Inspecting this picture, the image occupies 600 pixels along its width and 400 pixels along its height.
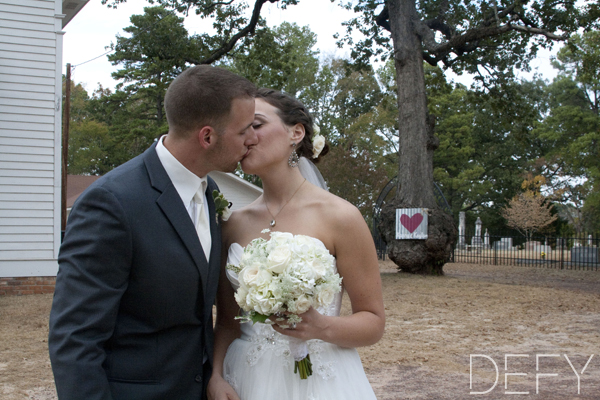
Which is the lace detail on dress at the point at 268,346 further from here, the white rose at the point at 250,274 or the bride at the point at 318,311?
the white rose at the point at 250,274

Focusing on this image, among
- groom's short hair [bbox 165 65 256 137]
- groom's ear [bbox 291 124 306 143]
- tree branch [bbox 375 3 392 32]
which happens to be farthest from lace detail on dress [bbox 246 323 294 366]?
tree branch [bbox 375 3 392 32]

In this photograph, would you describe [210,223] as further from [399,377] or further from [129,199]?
[399,377]

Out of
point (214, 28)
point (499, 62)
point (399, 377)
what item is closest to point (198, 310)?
point (399, 377)

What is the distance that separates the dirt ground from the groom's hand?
11.6ft

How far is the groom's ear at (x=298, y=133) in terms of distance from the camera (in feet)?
10.3

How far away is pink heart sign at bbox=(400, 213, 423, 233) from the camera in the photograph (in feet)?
56.2

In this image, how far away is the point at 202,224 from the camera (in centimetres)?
246

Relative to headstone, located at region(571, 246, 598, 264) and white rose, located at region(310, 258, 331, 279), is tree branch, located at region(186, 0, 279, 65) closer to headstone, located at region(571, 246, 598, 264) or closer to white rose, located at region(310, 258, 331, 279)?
white rose, located at region(310, 258, 331, 279)

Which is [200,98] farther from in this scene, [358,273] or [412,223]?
[412,223]

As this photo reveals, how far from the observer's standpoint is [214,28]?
1906 cm

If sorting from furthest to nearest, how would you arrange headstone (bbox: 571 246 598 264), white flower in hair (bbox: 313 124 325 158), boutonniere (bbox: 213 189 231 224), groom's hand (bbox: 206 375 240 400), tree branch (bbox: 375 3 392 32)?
headstone (bbox: 571 246 598 264)
tree branch (bbox: 375 3 392 32)
white flower in hair (bbox: 313 124 325 158)
boutonniere (bbox: 213 189 231 224)
groom's hand (bbox: 206 375 240 400)

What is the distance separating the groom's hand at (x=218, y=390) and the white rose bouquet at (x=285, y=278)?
43cm

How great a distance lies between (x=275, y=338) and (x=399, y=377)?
4.09m

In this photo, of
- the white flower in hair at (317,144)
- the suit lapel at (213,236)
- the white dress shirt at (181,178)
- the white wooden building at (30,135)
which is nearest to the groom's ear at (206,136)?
the white dress shirt at (181,178)
